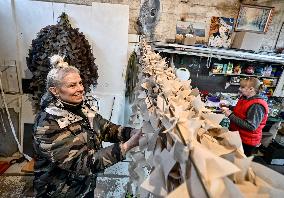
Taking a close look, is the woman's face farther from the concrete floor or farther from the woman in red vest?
the woman in red vest

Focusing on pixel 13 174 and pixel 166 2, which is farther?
pixel 166 2

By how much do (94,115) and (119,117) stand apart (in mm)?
2784

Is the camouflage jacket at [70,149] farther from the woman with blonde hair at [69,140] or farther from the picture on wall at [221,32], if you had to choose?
the picture on wall at [221,32]

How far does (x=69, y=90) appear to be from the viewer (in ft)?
5.94

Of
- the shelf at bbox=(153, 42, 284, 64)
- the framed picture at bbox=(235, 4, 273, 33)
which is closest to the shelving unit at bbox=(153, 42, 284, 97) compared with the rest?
the shelf at bbox=(153, 42, 284, 64)

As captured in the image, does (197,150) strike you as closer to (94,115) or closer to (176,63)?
(94,115)

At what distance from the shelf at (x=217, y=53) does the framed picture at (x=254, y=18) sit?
54 centimetres

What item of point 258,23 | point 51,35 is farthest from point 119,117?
point 258,23

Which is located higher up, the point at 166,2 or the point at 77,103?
the point at 166,2

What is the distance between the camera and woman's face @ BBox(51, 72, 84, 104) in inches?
71.1

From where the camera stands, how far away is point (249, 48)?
4.57 m

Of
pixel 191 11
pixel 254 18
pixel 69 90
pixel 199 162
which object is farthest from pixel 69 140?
pixel 254 18

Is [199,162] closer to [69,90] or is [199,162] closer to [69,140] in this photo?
[69,140]

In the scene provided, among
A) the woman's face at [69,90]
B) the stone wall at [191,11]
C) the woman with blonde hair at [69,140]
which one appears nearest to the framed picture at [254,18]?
the stone wall at [191,11]
